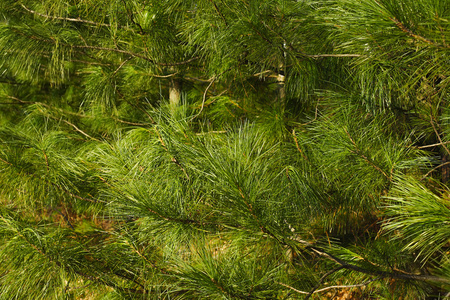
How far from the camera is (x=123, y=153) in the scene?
1460 mm

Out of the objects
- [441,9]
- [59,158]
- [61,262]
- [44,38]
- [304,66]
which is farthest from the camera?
[44,38]

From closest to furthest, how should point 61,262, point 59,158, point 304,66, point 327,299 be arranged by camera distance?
1. point 61,262
2. point 304,66
3. point 59,158
4. point 327,299

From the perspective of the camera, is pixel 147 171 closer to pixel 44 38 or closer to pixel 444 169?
pixel 44 38

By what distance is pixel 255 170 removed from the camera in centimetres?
108

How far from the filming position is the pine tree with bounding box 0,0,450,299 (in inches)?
40.9

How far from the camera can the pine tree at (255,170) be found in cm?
104

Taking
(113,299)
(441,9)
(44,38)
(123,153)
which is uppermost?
(441,9)

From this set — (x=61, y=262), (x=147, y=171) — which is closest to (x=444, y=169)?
(x=147, y=171)

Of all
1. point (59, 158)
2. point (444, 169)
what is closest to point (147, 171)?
point (59, 158)

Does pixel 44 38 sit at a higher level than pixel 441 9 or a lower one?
lower

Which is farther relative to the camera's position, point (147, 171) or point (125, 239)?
point (125, 239)

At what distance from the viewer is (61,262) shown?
1.41 m

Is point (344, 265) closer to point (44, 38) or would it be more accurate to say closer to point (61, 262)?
point (61, 262)

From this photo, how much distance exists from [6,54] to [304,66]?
1495mm
